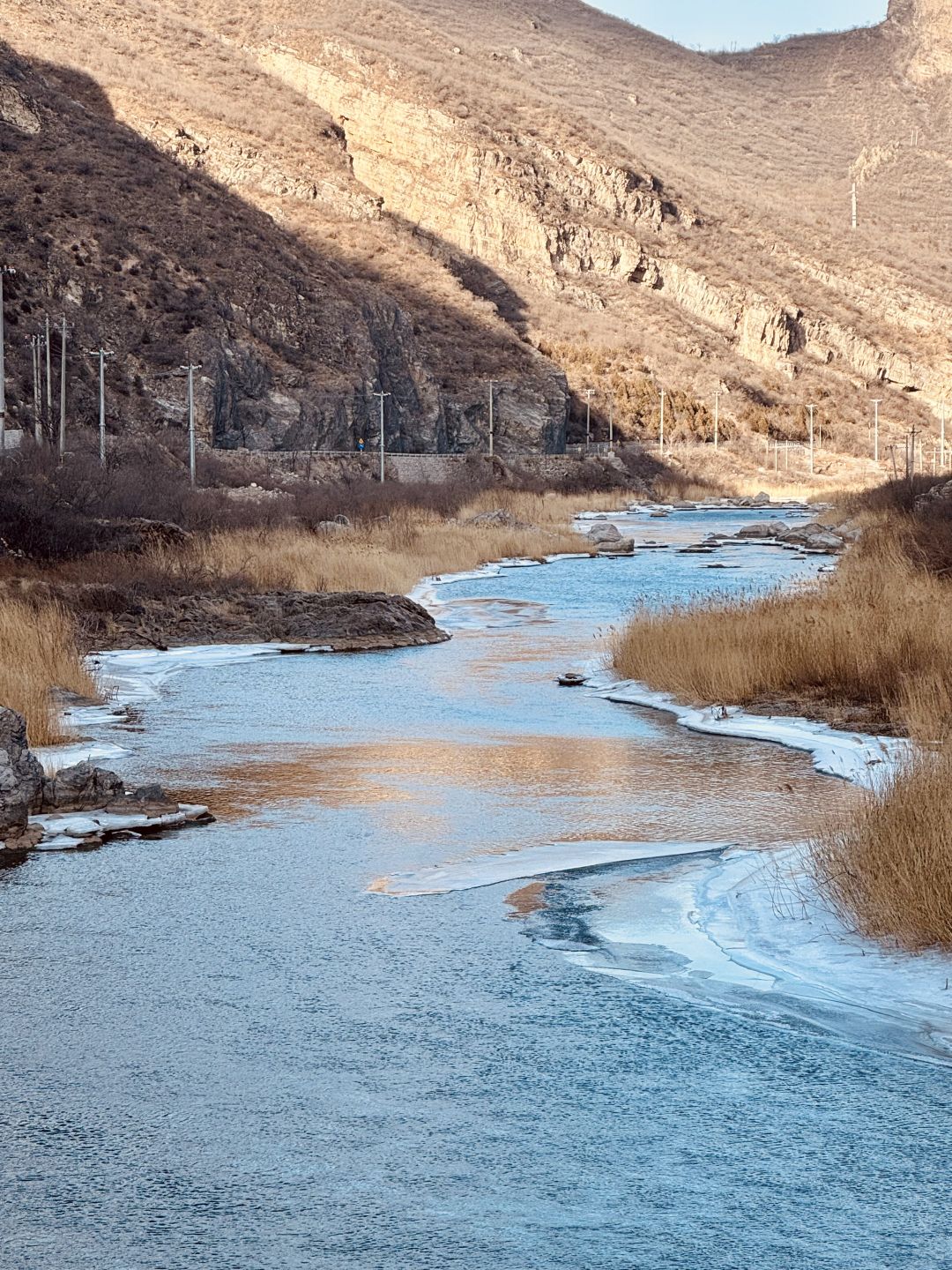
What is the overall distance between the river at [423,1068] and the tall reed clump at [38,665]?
2760mm

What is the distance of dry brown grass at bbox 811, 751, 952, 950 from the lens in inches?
314

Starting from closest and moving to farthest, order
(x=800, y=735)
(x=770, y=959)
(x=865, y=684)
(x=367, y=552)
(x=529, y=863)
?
(x=770, y=959), (x=529, y=863), (x=800, y=735), (x=865, y=684), (x=367, y=552)

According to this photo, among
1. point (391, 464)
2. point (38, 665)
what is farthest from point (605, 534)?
point (38, 665)

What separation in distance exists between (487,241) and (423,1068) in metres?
128

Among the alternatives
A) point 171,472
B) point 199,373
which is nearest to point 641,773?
point 171,472

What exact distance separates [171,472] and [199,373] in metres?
18.3

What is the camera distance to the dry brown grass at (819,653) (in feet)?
51.8

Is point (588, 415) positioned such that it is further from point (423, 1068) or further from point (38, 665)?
point (423, 1068)

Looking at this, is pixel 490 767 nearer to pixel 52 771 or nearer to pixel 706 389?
pixel 52 771

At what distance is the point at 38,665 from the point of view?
1745 centimetres

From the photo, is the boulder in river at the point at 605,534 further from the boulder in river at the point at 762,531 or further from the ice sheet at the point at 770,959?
the ice sheet at the point at 770,959

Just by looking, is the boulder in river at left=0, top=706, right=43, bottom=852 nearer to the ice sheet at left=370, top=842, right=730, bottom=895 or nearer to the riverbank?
the ice sheet at left=370, top=842, right=730, bottom=895

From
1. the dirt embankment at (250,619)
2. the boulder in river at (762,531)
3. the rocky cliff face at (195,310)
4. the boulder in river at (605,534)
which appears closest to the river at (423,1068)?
the dirt embankment at (250,619)

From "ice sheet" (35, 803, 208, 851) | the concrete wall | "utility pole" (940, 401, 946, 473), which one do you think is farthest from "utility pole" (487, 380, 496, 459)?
"ice sheet" (35, 803, 208, 851)
